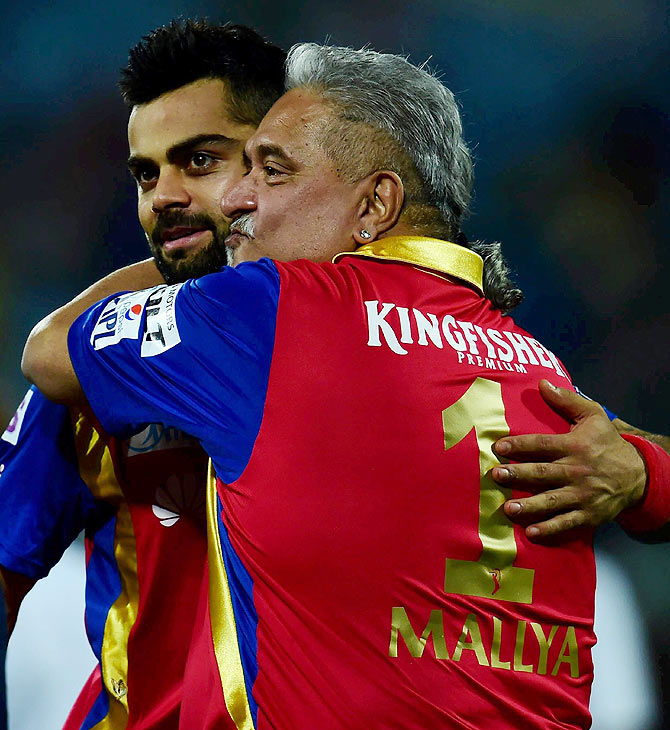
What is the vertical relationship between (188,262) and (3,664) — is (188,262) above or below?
above

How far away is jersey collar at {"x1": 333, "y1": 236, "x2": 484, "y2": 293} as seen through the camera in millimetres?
1731

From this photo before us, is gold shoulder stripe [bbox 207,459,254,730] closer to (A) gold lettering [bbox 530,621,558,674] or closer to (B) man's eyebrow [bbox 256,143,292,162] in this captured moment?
(A) gold lettering [bbox 530,621,558,674]

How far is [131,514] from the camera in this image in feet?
6.54

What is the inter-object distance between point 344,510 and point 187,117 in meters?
1.25

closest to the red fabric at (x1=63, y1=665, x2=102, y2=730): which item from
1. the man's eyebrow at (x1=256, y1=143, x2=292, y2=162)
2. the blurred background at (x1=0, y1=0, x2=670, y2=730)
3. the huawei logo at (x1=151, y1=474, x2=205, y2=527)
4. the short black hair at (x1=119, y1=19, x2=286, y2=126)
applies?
the huawei logo at (x1=151, y1=474, x2=205, y2=527)

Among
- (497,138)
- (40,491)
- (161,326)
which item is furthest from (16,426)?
(497,138)

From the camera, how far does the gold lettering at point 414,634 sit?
57.6 inches

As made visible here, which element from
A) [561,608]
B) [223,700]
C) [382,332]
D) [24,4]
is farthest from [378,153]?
[24,4]

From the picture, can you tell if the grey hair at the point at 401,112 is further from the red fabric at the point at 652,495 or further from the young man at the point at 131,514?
the red fabric at the point at 652,495

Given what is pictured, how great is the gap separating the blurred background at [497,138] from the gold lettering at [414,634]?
8.51 ft

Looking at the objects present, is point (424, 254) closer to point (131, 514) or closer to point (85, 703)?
point (131, 514)

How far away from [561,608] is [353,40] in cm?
313

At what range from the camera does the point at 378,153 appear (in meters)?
1.89

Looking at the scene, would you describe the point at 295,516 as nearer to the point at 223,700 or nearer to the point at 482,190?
the point at 223,700
